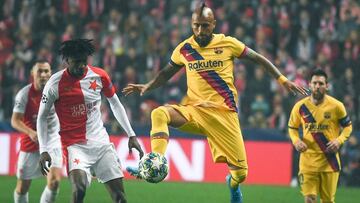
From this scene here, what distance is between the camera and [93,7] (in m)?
22.2

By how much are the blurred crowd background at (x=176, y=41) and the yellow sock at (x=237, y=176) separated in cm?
805

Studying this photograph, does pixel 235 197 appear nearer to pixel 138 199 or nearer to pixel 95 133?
pixel 95 133

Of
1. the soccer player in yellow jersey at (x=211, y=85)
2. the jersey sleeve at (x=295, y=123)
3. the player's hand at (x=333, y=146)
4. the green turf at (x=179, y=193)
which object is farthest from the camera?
the green turf at (x=179, y=193)

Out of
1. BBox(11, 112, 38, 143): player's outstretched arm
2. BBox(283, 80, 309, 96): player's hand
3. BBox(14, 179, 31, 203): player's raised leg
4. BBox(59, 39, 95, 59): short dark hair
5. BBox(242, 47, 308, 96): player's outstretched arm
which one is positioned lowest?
BBox(14, 179, 31, 203): player's raised leg

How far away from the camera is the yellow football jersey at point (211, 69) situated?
9.96 meters

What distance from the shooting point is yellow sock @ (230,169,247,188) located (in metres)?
10.3

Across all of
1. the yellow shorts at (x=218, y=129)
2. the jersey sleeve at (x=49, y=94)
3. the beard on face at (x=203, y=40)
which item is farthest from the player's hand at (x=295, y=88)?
the jersey sleeve at (x=49, y=94)

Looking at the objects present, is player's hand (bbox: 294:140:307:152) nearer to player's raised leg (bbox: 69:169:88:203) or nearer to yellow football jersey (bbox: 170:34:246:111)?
yellow football jersey (bbox: 170:34:246:111)

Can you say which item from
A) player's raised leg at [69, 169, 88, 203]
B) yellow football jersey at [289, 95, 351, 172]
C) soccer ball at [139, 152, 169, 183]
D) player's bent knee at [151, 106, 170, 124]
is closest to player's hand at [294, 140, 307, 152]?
yellow football jersey at [289, 95, 351, 172]

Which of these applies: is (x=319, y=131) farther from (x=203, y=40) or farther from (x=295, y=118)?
(x=203, y=40)

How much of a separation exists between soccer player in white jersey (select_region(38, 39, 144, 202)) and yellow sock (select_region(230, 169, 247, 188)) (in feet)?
5.11

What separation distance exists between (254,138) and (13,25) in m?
7.26

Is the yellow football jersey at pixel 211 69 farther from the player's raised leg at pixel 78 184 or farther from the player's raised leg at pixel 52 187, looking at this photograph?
the player's raised leg at pixel 52 187

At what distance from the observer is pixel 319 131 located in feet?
37.5
